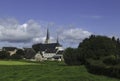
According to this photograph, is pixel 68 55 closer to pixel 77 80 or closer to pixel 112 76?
pixel 112 76

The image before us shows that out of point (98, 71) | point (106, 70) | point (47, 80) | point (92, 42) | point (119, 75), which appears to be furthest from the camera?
point (92, 42)

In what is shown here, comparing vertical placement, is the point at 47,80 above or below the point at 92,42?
below

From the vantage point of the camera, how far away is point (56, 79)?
4156 cm

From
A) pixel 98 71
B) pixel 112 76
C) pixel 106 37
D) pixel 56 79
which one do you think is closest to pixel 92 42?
pixel 106 37

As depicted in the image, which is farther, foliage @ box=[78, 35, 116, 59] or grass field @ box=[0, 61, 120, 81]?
foliage @ box=[78, 35, 116, 59]

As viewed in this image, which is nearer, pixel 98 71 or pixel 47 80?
pixel 47 80

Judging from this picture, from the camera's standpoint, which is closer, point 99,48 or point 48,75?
point 48,75

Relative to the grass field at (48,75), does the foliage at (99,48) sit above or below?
above

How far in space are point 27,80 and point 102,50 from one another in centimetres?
6298

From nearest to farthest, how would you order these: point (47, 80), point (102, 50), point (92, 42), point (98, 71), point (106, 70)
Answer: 1. point (47, 80)
2. point (106, 70)
3. point (98, 71)
4. point (102, 50)
5. point (92, 42)

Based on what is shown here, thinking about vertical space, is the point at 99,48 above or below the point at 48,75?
above

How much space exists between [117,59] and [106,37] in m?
54.3

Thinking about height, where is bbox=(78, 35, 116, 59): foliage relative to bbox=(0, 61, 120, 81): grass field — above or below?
above

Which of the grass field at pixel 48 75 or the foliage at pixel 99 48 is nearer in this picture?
the grass field at pixel 48 75
